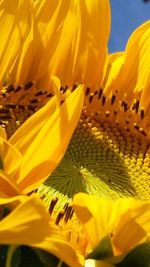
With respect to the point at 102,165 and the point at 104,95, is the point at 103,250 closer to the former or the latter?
the point at 102,165

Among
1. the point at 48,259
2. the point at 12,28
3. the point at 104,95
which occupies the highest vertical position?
the point at 12,28

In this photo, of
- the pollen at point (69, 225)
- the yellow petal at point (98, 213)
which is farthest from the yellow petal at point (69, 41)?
the yellow petal at point (98, 213)

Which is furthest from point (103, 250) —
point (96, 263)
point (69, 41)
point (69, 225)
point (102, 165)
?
point (69, 41)

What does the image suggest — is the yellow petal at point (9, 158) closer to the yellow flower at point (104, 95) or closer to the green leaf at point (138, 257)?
the green leaf at point (138, 257)

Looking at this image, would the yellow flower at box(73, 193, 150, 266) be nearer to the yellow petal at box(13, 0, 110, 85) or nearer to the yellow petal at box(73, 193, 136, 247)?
the yellow petal at box(73, 193, 136, 247)

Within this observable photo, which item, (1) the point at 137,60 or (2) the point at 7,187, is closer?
(2) the point at 7,187

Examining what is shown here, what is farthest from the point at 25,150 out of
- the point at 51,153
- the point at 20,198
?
the point at 20,198
